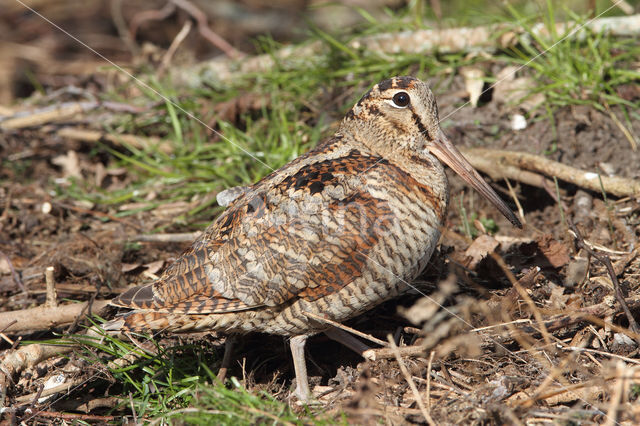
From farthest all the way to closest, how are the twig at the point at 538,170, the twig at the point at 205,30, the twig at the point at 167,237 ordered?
the twig at the point at 205,30 → the twig at the point at 167,237 → the twig at the point at 538,170

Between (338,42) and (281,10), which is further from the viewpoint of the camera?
(281,10)

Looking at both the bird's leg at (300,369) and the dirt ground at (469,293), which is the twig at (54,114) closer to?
the dirt ground at (469,293)

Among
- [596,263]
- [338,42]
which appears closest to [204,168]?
[338,42]

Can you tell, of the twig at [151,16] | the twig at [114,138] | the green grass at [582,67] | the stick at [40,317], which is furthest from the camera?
the twig at [151,16]

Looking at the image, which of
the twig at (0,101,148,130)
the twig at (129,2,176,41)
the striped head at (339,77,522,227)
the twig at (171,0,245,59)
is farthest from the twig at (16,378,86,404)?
the twig at (129,2,176,41)

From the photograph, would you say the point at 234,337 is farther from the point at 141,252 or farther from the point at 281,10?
the point at 281,10

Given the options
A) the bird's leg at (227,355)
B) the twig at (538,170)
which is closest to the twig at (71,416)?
the bird's leg at (227,355)

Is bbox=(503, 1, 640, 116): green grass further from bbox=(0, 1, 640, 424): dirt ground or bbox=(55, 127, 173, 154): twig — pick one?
bbox=(55, 127, 173, 154): twig

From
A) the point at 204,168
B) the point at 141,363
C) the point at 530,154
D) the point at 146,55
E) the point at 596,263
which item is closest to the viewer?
the point at 141,363
